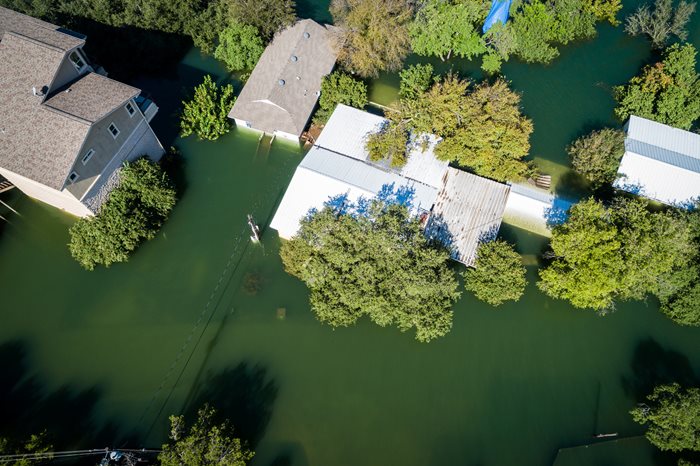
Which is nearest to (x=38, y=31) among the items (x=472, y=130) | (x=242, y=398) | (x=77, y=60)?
(x=77, y=60)

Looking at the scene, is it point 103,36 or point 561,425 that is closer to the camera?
point 561,425

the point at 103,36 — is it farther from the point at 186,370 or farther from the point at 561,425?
the point at 561,425

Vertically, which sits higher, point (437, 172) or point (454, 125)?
point (454, 125)

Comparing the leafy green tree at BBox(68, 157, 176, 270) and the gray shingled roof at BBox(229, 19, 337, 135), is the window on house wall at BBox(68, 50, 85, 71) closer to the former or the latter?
the leafy green tree at BBox(68, 157, 176, 270)

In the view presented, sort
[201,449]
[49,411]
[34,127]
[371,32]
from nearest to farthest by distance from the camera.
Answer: [201,449] < [49,411] < [34,127] < [371,32]

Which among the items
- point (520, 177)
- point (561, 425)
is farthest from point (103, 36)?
point (561, 425)

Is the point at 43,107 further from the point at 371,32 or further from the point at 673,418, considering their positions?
the point at 673,418
